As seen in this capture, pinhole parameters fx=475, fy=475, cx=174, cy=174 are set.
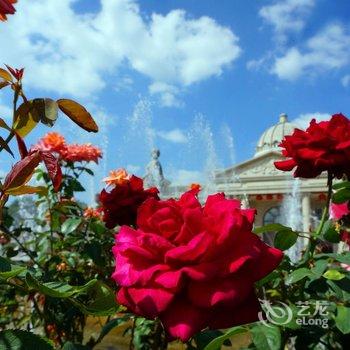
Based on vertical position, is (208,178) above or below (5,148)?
above

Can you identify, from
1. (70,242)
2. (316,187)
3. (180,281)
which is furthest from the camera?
(316,187)

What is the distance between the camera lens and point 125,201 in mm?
1216

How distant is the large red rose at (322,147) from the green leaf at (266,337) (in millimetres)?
391

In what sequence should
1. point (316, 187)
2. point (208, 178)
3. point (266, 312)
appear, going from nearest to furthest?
point (266, 312), point (208, 178), point (316, 187)

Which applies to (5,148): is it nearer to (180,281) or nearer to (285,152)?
(180,281)

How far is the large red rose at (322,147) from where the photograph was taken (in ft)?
3.51

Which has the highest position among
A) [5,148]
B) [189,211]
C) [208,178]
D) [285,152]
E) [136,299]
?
[208,178]

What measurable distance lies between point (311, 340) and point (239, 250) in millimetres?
761

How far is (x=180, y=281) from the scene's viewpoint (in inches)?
20.7

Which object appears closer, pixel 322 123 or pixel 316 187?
pixel 322 123

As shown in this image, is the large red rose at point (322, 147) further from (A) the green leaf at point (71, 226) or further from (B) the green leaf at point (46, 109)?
(A) the green leaf at point (71, 226)

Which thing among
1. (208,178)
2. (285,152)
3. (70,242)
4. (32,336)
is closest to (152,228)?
(32,336)

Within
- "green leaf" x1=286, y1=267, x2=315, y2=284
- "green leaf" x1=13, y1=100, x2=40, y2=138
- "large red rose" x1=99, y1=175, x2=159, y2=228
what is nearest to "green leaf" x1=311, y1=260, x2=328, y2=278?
"green leaf" x1=286, y1=267, x2=315, y2=284

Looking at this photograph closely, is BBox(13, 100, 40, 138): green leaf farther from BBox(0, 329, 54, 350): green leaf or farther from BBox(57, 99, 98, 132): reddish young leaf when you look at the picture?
BBox(0, 329, 54, 350): green leaf
